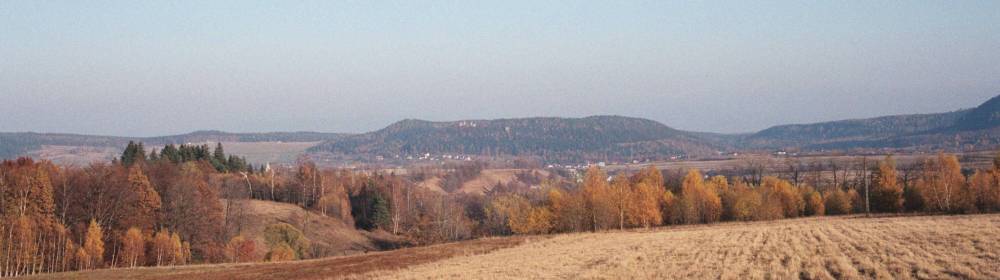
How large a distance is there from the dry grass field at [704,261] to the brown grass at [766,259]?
1.6 inches

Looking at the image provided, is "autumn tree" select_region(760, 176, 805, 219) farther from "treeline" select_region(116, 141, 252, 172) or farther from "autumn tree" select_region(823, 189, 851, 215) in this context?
"treeline" select_region(116, 141, 252, 172)

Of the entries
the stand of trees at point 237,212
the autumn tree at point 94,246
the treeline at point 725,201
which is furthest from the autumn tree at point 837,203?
the autumn tree at point 94,246

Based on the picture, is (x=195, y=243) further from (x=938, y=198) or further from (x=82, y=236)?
(x=938, y=198)

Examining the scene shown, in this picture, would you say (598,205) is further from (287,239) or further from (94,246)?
(94,246)

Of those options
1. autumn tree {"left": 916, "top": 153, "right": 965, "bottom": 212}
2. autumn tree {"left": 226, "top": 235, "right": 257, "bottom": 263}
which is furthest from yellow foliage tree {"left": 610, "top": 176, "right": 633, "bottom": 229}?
autumn tree {"left": 226, "top": 235, "right": 257, "bottom": 263}

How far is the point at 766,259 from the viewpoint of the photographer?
34.0 metres

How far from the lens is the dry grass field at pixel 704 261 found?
27.5 metres

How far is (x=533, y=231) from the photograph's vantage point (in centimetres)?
10212

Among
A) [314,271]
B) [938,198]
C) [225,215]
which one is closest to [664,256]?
[314,271]

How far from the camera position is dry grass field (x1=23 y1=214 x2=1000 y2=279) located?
2747cm

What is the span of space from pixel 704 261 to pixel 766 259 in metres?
2.71

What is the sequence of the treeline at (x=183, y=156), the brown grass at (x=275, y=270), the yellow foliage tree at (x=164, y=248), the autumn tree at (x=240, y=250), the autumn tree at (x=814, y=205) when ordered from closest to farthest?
1. the brown grass at (x=275, y=270)
2. the yellow foliage tree at (x=164, y=248)
3. the autumn tree at (x=240, y=250)
4. the autumn tree at (x=814, y=205)
5. the treeline at (x=183, y=156)

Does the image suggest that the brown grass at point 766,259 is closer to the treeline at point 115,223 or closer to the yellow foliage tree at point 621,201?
the treeline at point 115,223

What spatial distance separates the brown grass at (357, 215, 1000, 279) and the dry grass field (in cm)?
4
